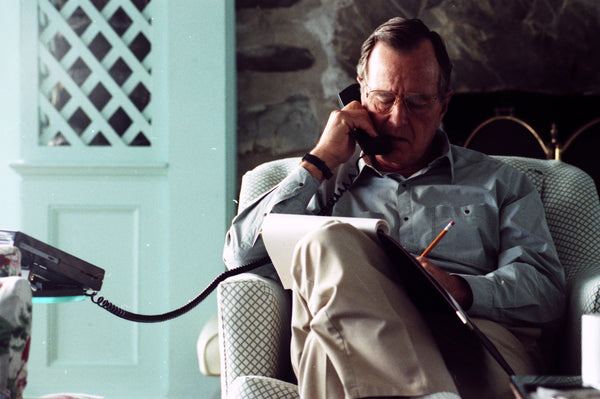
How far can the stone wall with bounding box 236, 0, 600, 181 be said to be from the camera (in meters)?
2.58

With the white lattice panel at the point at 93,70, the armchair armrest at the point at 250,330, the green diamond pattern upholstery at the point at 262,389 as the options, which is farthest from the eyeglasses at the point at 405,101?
the white lattice panel at the point at 93,70

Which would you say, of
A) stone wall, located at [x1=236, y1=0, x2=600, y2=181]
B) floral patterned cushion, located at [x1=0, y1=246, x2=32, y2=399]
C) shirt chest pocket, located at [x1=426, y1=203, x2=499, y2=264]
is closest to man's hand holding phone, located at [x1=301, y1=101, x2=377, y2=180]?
shirt chest pocket, located at [x1=426, y1=203, x2=499, y2=264]

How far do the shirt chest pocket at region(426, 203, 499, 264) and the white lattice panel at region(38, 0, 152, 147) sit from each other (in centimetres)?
136


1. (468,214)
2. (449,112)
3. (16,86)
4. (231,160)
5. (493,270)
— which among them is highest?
(16,86)

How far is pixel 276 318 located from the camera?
1403 millimetres

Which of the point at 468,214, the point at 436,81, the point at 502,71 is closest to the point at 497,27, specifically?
the point at 502,71

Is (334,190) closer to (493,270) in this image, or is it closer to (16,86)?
(493,270)

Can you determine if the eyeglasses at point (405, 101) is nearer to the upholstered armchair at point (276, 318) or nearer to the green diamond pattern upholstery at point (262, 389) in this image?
the upholstered armchair at point (276, 318)

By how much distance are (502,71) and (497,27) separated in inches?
6.5

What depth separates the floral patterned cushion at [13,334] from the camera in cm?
105

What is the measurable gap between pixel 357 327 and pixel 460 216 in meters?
0.65

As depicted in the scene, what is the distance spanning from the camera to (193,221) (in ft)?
8.16

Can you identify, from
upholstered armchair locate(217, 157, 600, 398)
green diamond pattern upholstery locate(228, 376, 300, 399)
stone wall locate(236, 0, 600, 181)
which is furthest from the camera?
stone wall locate(236, 0, 600, 181)

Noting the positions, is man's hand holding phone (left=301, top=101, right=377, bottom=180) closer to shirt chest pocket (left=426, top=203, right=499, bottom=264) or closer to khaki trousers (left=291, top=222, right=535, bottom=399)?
shirt chest pocket (left=426, top=203, right=499, bottom=264)
